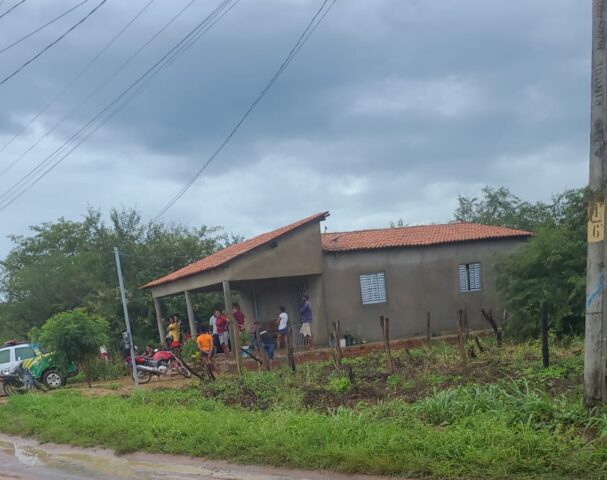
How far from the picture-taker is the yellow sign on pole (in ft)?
23.3

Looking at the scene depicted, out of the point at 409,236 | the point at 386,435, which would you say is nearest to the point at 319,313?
the point at 409,236

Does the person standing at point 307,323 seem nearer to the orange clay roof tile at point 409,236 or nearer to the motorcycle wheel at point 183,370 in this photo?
the orange clay roof tile at point 409,236

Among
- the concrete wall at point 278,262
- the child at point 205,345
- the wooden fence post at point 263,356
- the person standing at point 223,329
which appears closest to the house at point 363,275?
the concrete wall at point 278,262

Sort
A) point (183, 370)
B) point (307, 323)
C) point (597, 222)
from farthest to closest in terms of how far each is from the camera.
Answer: point (307, 323), point (183, 370), point (597, 222)

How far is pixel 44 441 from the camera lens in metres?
10.9

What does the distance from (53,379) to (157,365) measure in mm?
3309

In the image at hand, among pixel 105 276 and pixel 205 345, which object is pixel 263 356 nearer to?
pixel 205 345

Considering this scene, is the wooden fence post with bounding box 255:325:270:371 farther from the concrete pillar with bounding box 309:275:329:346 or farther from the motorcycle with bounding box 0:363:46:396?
the motorcycle with bounding box 0:363:46:396

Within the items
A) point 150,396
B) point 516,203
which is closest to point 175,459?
point 150,396

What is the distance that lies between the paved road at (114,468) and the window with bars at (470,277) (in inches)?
689

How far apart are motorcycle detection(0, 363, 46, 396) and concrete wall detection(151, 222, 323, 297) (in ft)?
19.3

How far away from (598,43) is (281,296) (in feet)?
60.4

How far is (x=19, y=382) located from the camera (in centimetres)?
1984

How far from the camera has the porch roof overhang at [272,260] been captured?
20250mm
